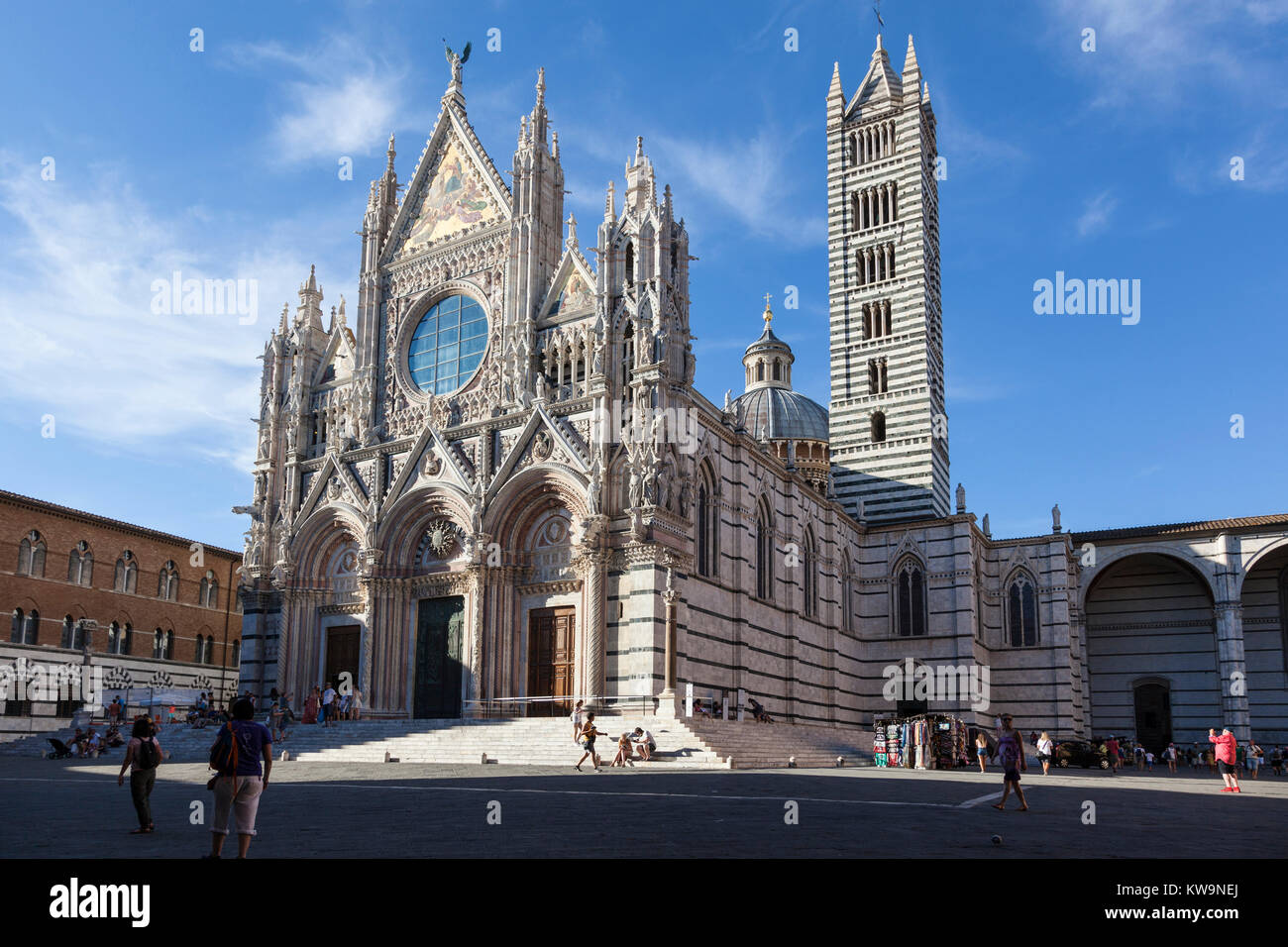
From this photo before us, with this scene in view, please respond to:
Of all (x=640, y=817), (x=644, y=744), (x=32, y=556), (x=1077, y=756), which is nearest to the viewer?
(x=640, y=817)

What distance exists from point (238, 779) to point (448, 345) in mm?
28115

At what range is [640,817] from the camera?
40.5ft

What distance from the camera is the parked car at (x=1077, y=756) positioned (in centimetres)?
3744

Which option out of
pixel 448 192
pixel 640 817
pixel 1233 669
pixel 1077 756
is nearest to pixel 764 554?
pixel 1077 756

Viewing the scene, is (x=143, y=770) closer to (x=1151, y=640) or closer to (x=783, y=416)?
(x=783, y=416)

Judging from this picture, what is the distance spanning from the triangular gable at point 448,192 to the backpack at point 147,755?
25.7m

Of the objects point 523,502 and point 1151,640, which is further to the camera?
point 1151,640

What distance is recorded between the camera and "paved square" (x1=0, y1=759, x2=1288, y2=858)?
31.6 ft

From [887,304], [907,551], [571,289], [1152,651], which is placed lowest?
[1152,651]

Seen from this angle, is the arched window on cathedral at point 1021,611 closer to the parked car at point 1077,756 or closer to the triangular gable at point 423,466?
the parked car at point 1077,756

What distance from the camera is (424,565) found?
3400 centimetres
